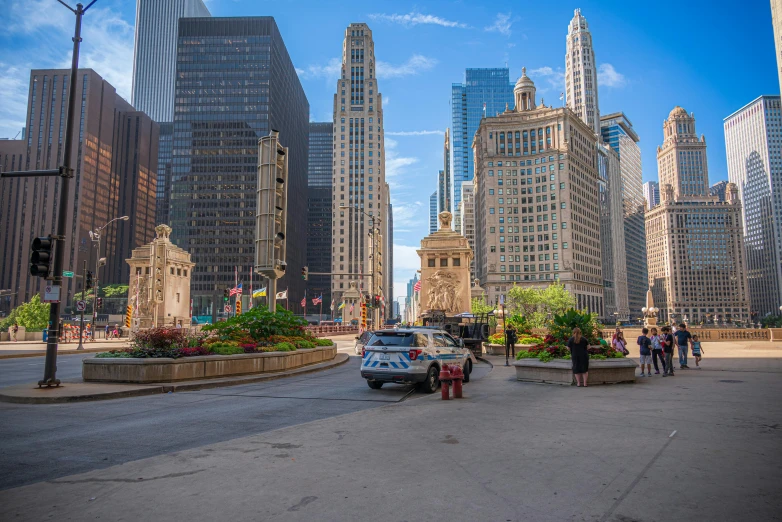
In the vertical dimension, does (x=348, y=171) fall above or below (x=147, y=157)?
below

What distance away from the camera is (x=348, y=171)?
148 meters

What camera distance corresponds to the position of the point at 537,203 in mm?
135500

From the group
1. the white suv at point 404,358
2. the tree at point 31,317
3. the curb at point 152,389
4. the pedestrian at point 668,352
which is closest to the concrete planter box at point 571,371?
the pedestrian at point 668,352

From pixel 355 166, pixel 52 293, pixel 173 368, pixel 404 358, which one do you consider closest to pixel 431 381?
pixel 404 358

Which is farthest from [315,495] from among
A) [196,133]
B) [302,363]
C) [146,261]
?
[196,133]

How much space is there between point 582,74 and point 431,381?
193 meters

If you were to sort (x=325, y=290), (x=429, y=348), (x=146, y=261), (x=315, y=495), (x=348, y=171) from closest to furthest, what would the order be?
1. (x=315, y=495)
2. (x=429, y=348)
3. (x=146, y=261)
4. (x=348, y=171)
5. (x=325, y=290)

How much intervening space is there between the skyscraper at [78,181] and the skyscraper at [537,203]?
3924 inches

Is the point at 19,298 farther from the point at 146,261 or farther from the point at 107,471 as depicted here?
the point at 107,471

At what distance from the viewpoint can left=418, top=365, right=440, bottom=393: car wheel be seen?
49.0 ft

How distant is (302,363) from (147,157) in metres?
177

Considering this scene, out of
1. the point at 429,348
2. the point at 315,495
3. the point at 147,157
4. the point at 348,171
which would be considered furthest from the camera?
the point at 147,157

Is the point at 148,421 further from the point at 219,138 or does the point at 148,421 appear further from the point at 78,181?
the point at 78,181

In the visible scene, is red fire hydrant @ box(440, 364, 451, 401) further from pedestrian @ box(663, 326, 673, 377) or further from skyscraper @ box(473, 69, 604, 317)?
skyscraper @ box(473, 69, 604, 317)
